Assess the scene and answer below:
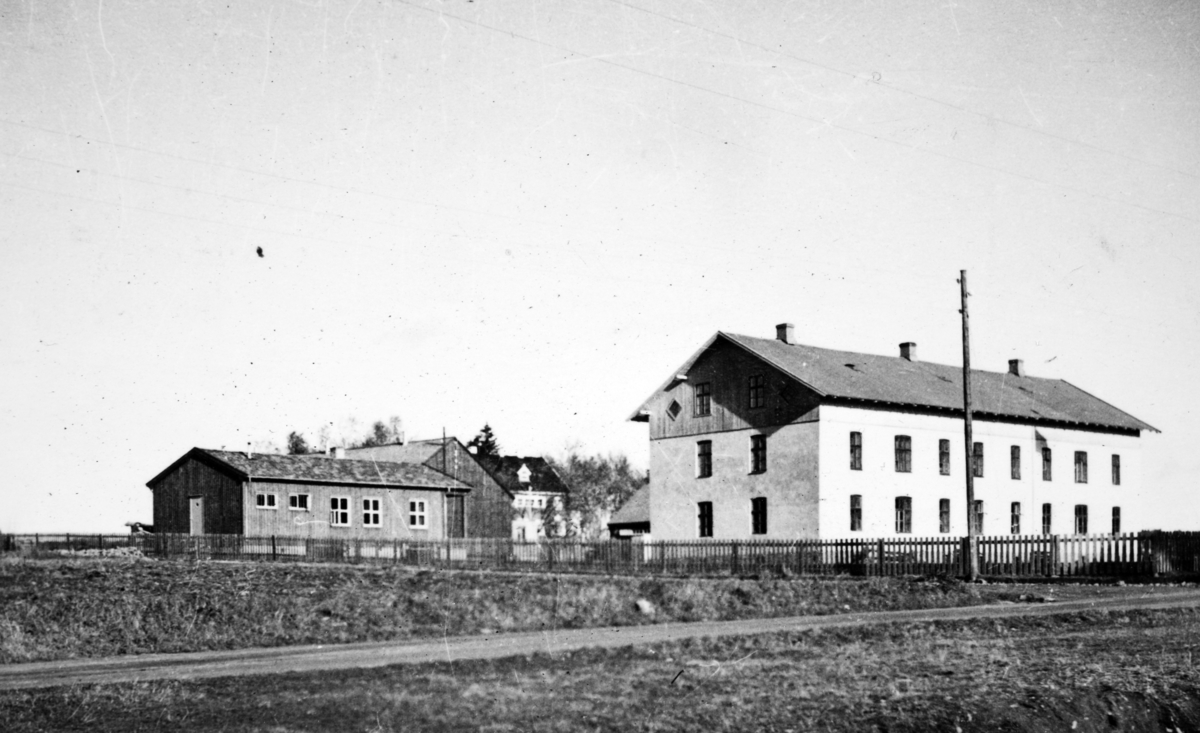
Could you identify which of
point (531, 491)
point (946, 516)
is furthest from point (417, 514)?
point (531, 491)

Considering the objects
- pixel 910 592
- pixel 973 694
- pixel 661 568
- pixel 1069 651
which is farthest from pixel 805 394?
pixel 973 694

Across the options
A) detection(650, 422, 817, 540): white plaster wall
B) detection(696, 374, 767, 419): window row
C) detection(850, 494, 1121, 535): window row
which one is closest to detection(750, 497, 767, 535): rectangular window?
detection(650, 422, 817, 540): white plaster wall

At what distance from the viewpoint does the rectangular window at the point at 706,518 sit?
Result: 46.9 m

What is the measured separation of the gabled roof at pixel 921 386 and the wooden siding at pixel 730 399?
0.52m

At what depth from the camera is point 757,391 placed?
45031 mm

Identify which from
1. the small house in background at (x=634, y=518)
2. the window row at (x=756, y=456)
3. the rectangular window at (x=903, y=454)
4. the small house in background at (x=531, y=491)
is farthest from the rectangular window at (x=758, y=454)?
the small house in background at (x=531, y=491)

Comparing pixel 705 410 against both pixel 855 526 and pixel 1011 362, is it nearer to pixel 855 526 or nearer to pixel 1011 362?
pixel 855 526

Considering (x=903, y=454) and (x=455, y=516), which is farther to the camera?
(x=455, y=516)

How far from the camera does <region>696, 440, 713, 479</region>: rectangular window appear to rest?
1855 inches

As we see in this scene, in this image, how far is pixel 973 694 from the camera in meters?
Answer: 9.98

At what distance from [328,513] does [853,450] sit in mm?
30086

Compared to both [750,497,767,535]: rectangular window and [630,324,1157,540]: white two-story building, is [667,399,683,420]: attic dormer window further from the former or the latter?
[750,497,767,535]: rectangular window

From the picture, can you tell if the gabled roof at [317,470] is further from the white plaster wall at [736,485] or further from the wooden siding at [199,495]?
the white plaster wall at [736,485]

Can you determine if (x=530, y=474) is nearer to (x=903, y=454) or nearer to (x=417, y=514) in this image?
(x=417, y=514)
